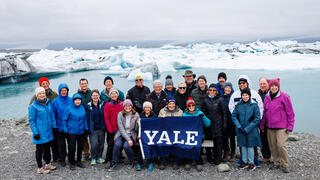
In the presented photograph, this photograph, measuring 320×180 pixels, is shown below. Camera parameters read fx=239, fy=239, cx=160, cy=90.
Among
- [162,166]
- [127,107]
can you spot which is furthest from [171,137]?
[127,107]

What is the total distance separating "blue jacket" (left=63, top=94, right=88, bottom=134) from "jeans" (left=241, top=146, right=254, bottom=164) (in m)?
2.71

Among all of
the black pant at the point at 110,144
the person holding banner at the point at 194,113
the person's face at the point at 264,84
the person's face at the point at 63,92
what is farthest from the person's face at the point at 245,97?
the person's face at the point at 63,92

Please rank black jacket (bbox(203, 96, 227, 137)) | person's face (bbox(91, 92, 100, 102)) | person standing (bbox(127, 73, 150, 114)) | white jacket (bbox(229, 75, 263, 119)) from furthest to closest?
person standing (bbox(127, 73, 150, 114))
person's face (bbox(91, 92, 100, 102))
black jacket (bbox(203, 96, 227, 137))
white jacket (bbox(229, 75, 263, 119))

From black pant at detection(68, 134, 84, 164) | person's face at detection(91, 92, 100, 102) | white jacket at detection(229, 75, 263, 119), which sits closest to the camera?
white jacket at detection(229, 75, 263, 119)

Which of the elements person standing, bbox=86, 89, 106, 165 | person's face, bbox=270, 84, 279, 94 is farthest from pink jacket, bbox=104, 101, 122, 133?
person's face, bbox=270, 84, 279, 94

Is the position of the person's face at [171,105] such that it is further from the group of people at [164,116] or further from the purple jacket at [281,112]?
the purple jacket at [281,112]

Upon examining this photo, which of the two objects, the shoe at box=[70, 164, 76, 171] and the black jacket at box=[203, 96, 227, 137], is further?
the shoe at box=[70, 164, 76, 171]

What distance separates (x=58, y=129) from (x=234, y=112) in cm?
292

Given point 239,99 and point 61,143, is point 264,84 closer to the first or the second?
point 239,99

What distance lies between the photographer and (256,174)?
3.73 m

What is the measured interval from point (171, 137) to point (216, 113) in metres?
0.85

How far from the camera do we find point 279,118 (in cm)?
370

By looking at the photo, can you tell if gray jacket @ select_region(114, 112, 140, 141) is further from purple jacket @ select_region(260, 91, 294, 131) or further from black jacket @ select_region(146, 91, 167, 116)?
purple jacket @ select_region(260, 91, 294, 131)

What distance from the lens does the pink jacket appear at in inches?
162
